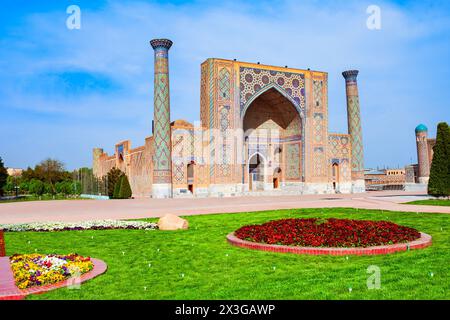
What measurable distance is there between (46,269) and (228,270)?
2323 mm

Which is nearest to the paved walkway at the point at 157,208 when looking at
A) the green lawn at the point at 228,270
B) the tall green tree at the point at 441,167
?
the tall green tree at the point at 441,167

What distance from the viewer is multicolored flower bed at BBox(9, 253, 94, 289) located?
4.83 meters

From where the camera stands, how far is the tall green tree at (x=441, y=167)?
62.0 feet

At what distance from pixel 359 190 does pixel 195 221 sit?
26.0m

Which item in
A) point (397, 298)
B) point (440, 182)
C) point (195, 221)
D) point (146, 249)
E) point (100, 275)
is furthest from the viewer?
point (440, 182)

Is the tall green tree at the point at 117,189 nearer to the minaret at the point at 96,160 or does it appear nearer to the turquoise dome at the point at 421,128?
the minaret at the point at 96,160

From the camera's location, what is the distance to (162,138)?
27.6m

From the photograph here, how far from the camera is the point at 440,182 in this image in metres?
19.1

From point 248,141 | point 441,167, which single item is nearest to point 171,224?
point 441,167

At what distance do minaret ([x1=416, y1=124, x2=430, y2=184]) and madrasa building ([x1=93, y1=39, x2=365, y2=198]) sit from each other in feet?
38.4

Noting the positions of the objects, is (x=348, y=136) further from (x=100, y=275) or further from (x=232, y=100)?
(x=100, y=275)

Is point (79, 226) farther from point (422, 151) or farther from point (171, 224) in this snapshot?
point (422, 151)

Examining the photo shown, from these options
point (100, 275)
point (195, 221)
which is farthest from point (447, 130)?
point (100, 275)

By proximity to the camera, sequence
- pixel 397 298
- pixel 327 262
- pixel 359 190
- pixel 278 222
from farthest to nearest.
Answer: pixel 359 190 → pixel 278 222 → pixel 327 262 → pixel 397 298
